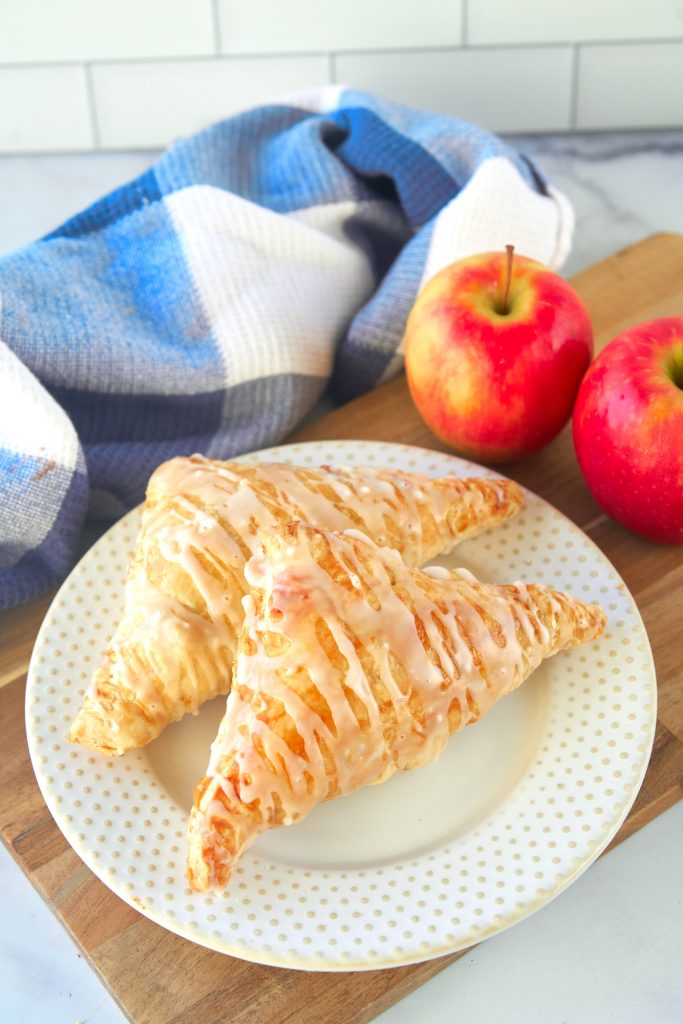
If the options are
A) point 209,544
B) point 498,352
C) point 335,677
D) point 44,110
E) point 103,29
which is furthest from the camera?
point 44,110

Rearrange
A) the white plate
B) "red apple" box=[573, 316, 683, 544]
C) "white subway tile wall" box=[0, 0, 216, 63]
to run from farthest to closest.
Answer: "white subway tile wall" box=[0, 0, 216, 63]
"red apple" box=[573, 316, 683, 544]
the white plate

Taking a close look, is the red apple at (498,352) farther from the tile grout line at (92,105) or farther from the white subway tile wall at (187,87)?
the tile grout line at (92,105)

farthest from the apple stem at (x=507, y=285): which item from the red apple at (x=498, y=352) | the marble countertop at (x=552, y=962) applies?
the marble countertop at (x=552, y=962)

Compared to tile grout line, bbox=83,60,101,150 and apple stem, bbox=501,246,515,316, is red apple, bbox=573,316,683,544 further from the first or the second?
tile grout line, bbox=83,60,101,150

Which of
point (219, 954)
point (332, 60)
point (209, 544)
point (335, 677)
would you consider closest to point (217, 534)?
point (209, 544)

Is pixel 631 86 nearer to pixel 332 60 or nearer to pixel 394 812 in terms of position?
pixel 332 60

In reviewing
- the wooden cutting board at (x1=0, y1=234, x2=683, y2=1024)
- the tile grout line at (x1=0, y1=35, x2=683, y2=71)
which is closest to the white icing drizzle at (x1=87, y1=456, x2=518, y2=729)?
the wooden cutting board at (x1=0, y1=234, x2=683, y2=1024)

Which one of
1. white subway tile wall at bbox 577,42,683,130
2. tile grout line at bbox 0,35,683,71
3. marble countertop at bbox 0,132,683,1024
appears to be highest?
tile grout line at bbox 0,35,683,71
